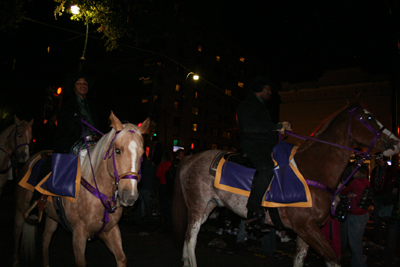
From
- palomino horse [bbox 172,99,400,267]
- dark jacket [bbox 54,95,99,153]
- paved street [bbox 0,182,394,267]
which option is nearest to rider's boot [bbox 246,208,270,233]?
palomino horse [bbox 172,99,400,267]

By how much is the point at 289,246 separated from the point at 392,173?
150 inches

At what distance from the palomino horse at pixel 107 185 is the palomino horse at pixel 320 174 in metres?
1.67

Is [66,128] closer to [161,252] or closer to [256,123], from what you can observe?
[256,123]

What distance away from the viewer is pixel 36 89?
2222cm

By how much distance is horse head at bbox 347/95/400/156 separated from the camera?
172 inches

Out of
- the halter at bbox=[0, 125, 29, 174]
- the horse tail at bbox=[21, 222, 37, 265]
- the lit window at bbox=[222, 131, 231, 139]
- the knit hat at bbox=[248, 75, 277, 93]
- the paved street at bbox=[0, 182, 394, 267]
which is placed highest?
the lit window at bbox=[222, 131, 231, 139]

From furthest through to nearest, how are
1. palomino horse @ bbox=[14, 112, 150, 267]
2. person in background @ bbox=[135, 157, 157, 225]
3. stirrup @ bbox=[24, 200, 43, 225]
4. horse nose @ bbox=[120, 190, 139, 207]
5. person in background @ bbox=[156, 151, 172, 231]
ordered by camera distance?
person in background @ bbox=[135, 157, 157, 225], person in background @ bbox=[156, 151, 172, 231], stirrup @ bbox=[24, 200, 43, 225], palomino horse @ bbox=[14, 112, 150, 267], horse nose @ bbox=[120, 190, 139, 207]

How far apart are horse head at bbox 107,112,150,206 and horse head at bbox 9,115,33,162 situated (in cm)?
429

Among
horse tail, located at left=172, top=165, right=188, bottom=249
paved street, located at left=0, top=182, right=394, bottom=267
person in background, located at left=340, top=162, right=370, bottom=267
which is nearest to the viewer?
person in background, located at left=340, top=162, right=370, bottom=267

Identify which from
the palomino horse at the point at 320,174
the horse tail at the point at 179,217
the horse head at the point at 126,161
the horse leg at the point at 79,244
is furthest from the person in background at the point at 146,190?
the horse head at the point at 126,161

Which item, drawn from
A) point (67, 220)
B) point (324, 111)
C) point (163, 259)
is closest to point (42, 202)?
point (67, 220)

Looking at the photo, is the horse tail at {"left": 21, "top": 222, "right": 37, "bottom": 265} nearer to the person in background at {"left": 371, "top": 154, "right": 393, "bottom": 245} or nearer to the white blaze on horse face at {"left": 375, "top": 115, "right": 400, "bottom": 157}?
the white blaze on horse face at {"left": 375, "top": 115, "right": 400, "bottom": 157}

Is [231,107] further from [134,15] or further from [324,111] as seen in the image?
[134,15]

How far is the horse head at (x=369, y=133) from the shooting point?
437 cm
